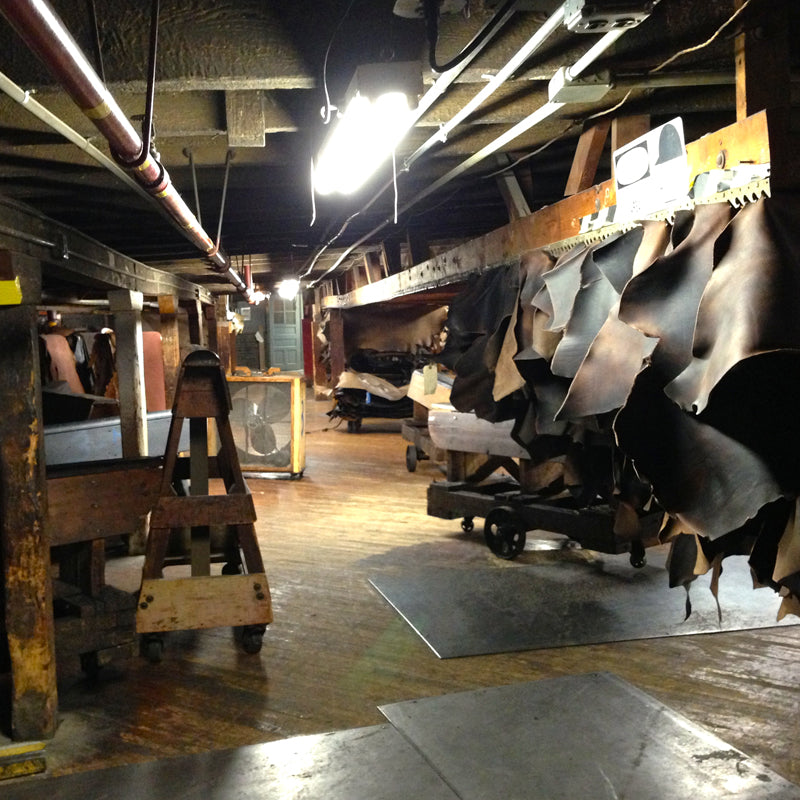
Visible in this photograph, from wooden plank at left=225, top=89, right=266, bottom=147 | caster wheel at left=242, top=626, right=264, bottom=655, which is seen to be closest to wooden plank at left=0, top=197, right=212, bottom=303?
wooden plank at left=225, top=89, right=266, bottom=147

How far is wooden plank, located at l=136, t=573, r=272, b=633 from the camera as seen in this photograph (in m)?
3.87

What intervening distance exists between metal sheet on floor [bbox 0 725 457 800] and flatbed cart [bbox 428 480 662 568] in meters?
2.41

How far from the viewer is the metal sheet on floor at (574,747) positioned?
2762 millimetres

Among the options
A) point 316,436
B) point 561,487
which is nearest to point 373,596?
point 561,487

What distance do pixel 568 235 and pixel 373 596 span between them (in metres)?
2.47

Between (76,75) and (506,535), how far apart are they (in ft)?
14.2

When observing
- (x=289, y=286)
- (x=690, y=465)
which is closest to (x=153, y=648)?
(x=690, y=465)

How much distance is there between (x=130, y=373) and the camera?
7352 mm

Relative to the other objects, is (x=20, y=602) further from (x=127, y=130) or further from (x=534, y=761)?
(x=534, y=761)

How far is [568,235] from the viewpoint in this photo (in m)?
4.15

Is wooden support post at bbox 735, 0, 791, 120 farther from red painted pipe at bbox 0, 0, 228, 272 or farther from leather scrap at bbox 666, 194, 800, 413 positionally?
red painted pipe at bbox 0, 0, 228, 272

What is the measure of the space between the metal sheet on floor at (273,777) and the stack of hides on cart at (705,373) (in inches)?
49.3

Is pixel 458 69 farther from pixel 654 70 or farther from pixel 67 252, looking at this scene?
pixel 67 252

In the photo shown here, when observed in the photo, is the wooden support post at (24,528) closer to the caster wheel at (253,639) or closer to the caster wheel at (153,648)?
the caster wheel at (153,648)
